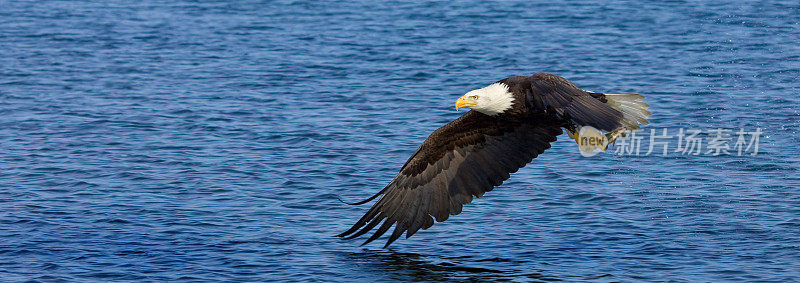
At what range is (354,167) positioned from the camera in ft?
44.1

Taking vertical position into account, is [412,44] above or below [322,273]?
above

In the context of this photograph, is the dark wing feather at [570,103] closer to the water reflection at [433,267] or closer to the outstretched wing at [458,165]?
the outstretched wing at [458,165]

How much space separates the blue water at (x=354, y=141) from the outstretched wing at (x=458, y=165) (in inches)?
18.6

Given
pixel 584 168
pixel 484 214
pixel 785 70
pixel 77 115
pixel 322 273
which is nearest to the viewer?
pixel 322 273

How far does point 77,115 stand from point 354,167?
15.4 feet

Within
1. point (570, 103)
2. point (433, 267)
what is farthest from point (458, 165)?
point (570, 103)

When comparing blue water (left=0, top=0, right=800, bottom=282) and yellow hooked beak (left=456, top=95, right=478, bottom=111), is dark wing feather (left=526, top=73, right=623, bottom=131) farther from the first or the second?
blue water (left=0, top=0, right=800, bottom=282)

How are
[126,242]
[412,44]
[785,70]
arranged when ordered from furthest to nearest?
[412,44] → [785,70] → [126,242]

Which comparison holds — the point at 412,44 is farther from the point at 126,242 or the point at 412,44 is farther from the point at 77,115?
the point at 126,242

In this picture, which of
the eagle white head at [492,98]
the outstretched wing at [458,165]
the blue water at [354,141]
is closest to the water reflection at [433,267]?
the blue water at [354,141]

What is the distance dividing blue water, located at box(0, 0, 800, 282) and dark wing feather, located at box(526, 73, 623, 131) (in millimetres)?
1562

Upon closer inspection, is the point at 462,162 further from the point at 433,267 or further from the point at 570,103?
the point at 570,103

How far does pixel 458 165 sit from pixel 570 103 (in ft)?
5.68

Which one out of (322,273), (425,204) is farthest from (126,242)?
(425,204)
